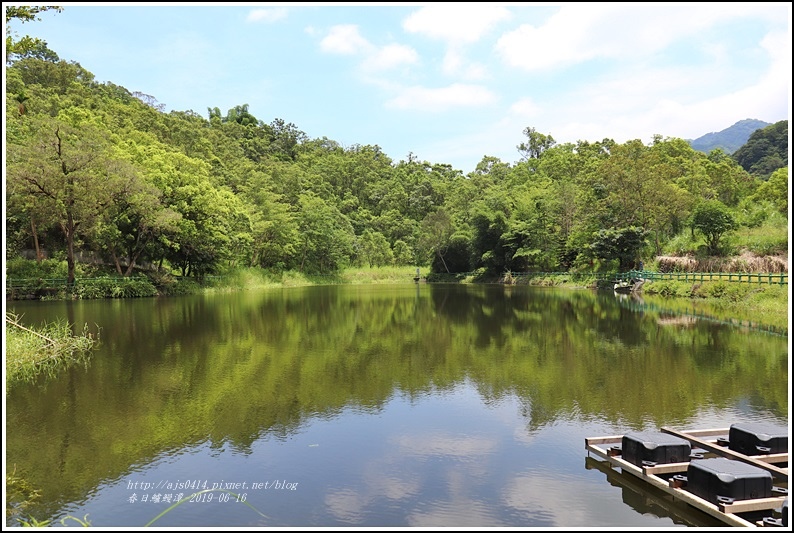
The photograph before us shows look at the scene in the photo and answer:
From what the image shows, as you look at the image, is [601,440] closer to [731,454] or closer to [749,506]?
[731,454]

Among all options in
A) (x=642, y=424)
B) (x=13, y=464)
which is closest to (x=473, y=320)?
(x=642, y=424)

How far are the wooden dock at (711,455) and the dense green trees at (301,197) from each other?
1770 cm

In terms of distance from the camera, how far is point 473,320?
20.4 metres

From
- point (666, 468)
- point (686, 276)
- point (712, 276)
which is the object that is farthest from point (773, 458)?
point (686, 276)

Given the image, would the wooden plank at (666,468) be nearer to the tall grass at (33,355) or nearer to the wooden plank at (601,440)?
the wooden plank at (601,440)

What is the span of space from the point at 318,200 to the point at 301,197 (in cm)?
215

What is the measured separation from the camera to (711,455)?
620cm

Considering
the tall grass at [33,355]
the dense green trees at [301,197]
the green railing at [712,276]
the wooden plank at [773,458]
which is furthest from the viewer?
the dense green trees at [301,197]

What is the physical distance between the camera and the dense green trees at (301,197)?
28500mm

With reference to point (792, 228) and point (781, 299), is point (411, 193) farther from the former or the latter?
point (792, 228)

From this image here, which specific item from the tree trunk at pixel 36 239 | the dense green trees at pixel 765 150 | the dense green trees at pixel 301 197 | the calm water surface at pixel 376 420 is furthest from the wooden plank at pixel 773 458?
the dense green trees at pixel 765 150

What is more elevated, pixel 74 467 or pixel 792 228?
pixel 792 228

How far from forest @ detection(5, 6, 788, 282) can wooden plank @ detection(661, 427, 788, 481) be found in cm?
1276

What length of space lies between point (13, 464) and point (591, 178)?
141 feet
